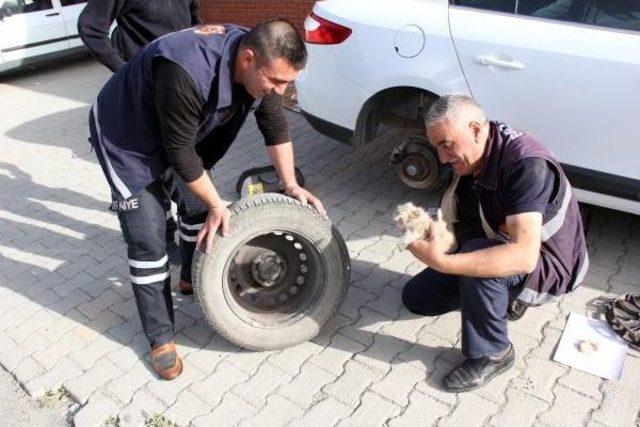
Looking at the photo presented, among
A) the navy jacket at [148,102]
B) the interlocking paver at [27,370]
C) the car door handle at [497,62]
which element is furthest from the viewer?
the car door handle at [497,62]

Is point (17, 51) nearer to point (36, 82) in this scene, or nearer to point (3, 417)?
point (36, 82)

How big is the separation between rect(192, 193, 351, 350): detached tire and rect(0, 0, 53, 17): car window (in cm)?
726

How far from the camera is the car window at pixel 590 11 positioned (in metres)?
2.70

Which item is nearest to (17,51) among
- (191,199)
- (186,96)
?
(191,199)

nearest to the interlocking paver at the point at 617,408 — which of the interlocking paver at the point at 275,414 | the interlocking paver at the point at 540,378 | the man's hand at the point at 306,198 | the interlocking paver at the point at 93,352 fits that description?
the interlocking paver at the point at 540,378

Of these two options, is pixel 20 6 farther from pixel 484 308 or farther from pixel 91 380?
pixel 484 308

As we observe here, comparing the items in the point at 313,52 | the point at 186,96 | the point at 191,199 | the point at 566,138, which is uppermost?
the point at 186,96

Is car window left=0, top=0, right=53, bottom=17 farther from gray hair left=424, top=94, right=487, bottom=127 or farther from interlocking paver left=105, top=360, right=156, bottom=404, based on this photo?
gray hair left=424, top=94, right=487, bottom=127

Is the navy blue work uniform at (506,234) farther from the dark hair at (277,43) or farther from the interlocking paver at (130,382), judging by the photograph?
the interlocking paver at (130,382)

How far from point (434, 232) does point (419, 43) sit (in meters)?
1.50

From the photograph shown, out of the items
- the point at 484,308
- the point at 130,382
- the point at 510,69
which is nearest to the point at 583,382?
the point at 484,308

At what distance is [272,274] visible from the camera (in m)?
2.74

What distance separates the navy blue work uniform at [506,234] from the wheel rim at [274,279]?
2.44 feet

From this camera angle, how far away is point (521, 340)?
8.82 ft
